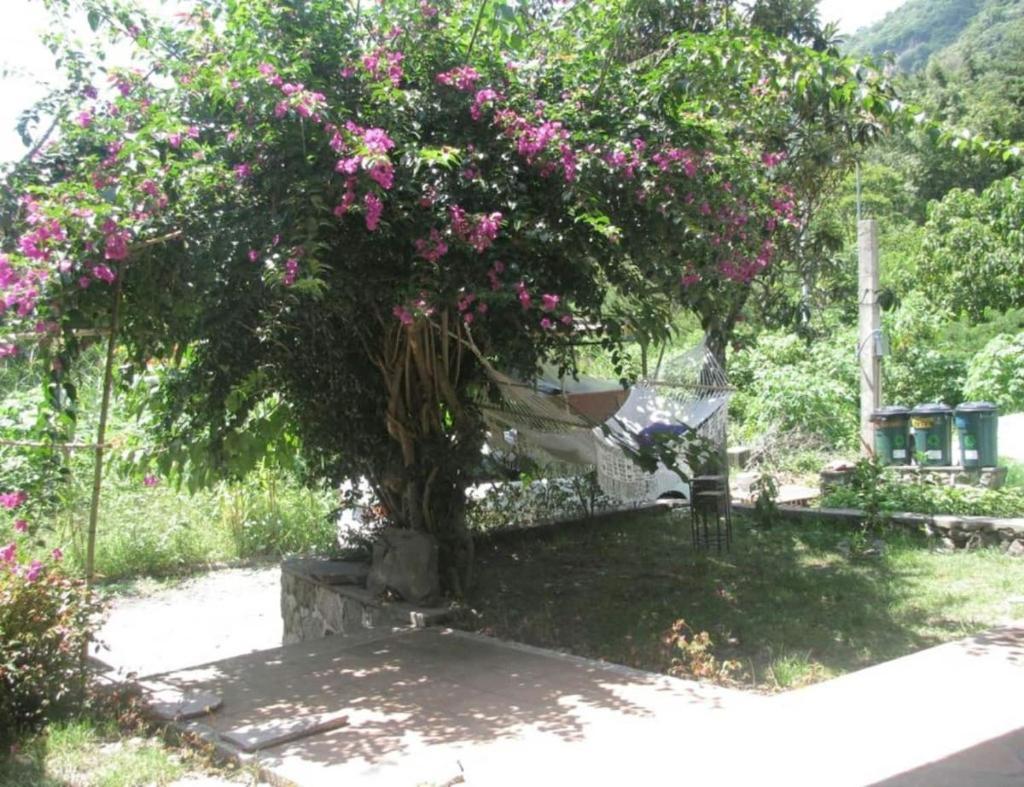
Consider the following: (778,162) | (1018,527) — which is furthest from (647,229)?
(1018,527)

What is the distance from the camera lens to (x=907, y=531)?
820 cm

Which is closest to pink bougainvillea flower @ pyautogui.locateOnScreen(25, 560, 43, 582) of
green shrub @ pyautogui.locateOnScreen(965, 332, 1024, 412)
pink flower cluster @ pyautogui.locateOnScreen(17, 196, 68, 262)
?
pink flower cluster @ pyautogui.locateOnScreen(17, 196, 68, 262)

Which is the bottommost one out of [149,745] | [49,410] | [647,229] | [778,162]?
[149,745]

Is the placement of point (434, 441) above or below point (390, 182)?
below

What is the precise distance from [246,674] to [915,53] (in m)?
92.6

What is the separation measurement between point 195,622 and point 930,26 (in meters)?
97.3

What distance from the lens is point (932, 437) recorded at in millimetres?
9961

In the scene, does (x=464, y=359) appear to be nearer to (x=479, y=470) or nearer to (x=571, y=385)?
(x=479, y=470)

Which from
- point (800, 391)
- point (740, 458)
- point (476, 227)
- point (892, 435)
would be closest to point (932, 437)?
point (892, 435)

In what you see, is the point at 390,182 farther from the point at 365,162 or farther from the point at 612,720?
the point at 612,720

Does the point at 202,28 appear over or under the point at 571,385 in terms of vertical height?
over

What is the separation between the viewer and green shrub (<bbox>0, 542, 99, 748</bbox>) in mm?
4109

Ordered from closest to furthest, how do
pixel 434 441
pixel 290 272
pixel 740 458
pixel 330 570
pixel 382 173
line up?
1. pixel 290 272
2. pixel 382 173
3. pixel 434 441
4. pixel 330 570
5. pixel 740 458

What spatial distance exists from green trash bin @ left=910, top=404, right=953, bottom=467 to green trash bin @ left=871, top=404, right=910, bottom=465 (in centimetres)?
17
